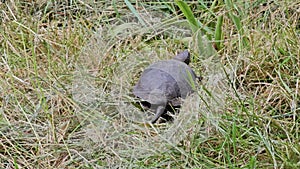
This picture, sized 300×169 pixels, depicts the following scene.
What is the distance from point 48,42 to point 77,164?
0.60 metres

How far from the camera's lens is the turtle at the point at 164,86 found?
1637 mm

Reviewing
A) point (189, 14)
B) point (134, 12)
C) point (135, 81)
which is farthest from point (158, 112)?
point (134, 12)

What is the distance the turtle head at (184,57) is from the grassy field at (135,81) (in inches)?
2.2

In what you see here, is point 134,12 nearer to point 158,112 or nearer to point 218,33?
point 218,33

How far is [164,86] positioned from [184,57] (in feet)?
0.56

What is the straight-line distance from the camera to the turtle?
164 cm

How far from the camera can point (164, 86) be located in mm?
1652

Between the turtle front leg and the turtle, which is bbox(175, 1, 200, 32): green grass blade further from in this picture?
the turtle front leg

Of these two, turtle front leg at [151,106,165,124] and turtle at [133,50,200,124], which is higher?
turtle at [133,50,200,124]

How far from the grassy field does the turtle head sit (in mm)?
57

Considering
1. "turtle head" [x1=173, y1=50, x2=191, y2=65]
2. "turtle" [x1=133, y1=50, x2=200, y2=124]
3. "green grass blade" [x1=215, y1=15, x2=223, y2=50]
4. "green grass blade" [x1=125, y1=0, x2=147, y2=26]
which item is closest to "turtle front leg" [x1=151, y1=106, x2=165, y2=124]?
"turtle" [x1=133, y1=50, x2=200, y2=124]

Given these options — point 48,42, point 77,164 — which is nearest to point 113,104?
point 77,164

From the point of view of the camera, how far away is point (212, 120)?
4.96ft

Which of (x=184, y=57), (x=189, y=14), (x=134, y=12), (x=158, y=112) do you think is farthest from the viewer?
(x=134, y=12)
